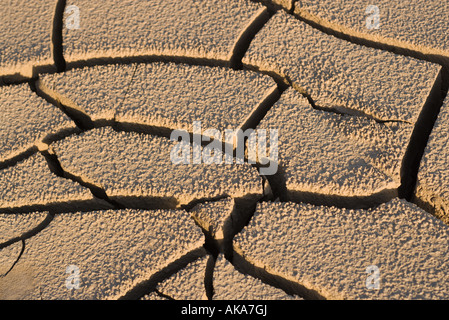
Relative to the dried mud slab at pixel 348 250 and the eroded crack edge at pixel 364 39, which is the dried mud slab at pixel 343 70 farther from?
the dried mud slab at pixel 348 250

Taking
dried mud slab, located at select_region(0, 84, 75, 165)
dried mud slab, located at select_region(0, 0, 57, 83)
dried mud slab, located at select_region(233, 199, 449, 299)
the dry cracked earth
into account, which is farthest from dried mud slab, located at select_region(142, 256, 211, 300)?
dried mud slab, located at select_region(0, 0, 57, 83)

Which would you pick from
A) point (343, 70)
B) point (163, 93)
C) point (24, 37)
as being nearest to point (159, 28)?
point (163, 93)

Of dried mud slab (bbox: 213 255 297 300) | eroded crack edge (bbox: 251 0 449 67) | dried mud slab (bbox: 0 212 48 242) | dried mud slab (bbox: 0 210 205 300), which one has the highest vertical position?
eroded crack edge (bbox: 251 0 449 67)

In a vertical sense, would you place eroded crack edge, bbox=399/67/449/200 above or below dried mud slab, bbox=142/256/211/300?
above

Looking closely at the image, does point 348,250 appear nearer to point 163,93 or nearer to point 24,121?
point 163,93

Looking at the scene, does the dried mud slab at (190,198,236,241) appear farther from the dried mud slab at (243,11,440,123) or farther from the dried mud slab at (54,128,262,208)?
the dried mud slab at (243,11,440,123)

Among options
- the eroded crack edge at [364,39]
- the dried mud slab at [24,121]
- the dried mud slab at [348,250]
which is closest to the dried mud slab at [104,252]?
the dried mud slab at [348,250]
